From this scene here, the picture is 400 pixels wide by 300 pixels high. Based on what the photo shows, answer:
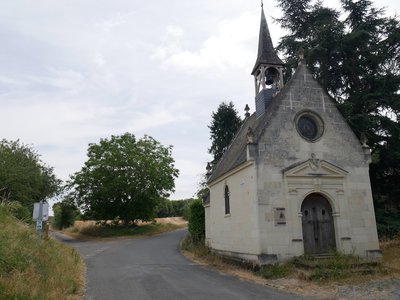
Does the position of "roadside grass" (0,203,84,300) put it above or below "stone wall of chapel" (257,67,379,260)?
below

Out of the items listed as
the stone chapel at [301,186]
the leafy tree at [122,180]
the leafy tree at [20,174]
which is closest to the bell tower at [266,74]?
the stone chapel at [301,186]

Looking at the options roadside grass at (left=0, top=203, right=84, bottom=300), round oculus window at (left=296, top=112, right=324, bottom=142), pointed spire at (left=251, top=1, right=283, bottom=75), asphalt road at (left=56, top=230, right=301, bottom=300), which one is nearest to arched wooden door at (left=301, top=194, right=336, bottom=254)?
round oculus window at (left=296, top=112, right=324, bottom=142)

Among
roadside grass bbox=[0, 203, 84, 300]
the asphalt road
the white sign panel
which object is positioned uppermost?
the white sign panel

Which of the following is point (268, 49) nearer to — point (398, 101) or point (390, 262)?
point (398, 101)

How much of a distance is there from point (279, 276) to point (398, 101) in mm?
11814

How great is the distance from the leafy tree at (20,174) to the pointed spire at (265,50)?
634 inches

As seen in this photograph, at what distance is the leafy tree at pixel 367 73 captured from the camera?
18.7 meters

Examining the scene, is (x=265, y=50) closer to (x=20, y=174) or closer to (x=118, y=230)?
(x=20, y=174)

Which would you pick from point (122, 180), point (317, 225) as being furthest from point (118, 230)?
point (317, 225)

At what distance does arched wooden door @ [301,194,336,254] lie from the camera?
1385 centimetres

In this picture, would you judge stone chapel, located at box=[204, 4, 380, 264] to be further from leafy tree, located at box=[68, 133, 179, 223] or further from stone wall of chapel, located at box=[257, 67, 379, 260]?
leafy tree, located at box=[68, 133, 179, 223]

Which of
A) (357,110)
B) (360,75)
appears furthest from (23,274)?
(360,75)

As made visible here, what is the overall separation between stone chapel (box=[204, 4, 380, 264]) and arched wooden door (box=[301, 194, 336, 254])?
38mm

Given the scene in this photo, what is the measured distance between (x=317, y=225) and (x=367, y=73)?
11.2 m
